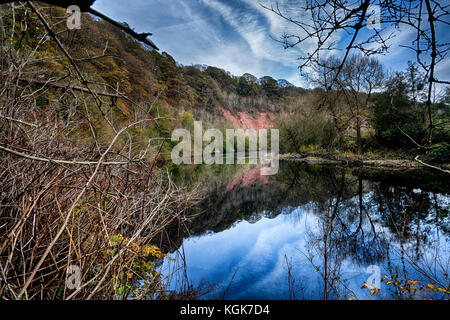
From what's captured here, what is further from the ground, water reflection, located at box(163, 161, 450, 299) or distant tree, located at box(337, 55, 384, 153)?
distant tree, located at box(337, 55, 384, 153)

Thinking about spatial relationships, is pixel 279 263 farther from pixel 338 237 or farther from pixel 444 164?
pixel 444 164

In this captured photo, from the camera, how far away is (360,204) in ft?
24.2

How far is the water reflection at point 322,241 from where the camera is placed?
11.8 ft

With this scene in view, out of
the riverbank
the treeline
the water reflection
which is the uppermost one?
the treeline

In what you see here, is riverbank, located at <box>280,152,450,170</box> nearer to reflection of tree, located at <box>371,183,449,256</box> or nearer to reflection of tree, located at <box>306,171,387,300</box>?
reflection of tree, located at <box>371,183,449,256</box>

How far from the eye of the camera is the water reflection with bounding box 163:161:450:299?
3.61 meters

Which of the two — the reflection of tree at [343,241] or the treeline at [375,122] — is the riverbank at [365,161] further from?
the reflection of tree at [343,241]

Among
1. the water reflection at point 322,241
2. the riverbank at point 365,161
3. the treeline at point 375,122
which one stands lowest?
the water reflection at point 322,241

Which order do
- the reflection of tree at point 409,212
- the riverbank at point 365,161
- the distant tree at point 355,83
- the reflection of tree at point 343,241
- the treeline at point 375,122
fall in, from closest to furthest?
the distant tree at point 355,83
the reflection of tree at point 343,241
the reflection of tree at point 409,212
the treeline at point 375,122
the riverbank at point 365,161

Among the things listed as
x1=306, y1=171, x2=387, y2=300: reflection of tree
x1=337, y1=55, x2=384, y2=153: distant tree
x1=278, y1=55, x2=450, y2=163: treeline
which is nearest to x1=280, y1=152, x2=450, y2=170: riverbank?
x1=278, y1=55, x2=450, y2=163: treeline

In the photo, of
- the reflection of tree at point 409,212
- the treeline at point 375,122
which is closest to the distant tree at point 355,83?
the treeline at point 375,122

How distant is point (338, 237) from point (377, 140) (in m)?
16.0

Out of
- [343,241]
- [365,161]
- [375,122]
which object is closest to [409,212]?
[343,241]
